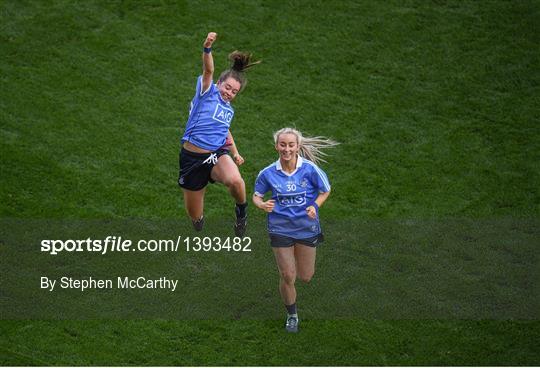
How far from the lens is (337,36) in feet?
57.4

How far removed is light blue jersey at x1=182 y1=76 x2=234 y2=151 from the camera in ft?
33.6

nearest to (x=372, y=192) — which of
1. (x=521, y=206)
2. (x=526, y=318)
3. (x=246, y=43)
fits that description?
(x=521, y=206)

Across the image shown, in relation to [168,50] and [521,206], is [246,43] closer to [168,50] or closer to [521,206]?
[168,50]

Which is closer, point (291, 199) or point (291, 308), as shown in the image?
point (291, 199)

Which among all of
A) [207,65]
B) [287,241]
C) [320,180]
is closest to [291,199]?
[320,180]

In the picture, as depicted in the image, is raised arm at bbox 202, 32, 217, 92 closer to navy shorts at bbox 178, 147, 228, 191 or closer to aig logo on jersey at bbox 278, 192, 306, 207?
navy shorts at bbox 178, 147, 228, 191

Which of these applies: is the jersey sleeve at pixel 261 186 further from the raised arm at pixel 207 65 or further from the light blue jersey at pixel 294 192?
the raised arm at pixel 207 65

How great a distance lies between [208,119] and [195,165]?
569 mm

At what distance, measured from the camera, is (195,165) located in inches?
416

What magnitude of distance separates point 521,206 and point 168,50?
22.1ft

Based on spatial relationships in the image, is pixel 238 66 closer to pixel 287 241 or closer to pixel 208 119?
pixel 208 119

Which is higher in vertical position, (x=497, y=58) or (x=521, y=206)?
(x=497, y=58)

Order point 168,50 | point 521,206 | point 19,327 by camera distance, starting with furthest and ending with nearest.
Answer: point 168,50 < point 521,206 < point 19,327

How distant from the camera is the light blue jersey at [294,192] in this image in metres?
10.3
